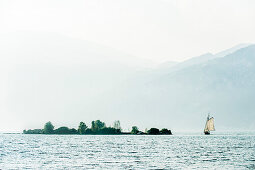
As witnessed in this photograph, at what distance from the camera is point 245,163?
86.6 metres

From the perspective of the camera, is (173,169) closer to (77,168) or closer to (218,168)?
(218,168)

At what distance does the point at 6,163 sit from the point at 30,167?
8365mm

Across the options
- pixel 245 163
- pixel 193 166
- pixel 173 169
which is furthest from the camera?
pixel 245 163

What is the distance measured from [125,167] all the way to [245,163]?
71.6 ft

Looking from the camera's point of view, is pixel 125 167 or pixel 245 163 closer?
pixel 125 167

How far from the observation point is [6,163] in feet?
276

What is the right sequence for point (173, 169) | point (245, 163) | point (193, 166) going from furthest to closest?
point (245, 163) < point (193, 166) < point (173, 169)

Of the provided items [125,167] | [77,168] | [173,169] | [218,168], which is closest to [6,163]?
[77,168]

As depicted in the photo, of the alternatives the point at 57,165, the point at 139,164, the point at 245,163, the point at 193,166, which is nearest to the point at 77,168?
the point at 57,165

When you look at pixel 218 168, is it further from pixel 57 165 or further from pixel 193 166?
pixel 57 165

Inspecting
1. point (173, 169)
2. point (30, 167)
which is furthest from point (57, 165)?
point (173, 169)

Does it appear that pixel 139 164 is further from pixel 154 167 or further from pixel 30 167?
pixel 30 167

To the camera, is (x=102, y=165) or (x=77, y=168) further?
(x=102, y=165)

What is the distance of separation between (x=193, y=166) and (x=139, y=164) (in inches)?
338
